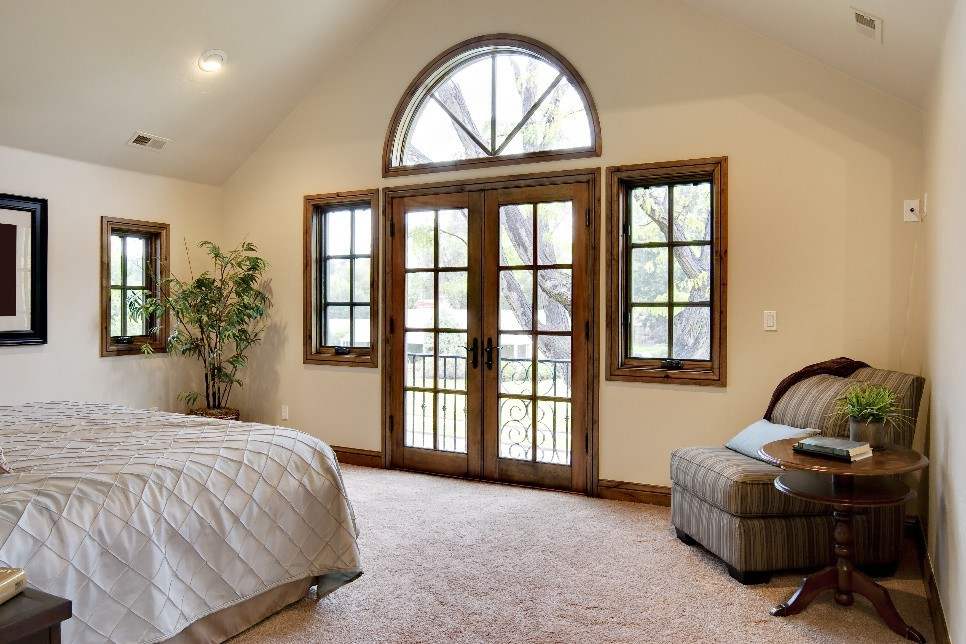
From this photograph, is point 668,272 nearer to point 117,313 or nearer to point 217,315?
point 217,315

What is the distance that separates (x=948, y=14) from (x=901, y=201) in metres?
1.33

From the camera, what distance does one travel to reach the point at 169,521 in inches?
89.0

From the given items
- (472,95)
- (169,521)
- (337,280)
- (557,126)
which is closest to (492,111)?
(472,95)

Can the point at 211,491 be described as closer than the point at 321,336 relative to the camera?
Yes

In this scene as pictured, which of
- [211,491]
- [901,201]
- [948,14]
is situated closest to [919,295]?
[901,201]

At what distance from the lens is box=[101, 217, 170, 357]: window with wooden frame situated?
16.6 ft

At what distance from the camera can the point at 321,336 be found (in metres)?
5.58

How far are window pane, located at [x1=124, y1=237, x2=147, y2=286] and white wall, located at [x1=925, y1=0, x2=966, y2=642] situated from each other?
5.13 m

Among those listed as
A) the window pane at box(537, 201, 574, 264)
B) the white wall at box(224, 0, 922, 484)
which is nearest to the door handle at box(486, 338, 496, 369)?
the window pane at box(537, 201, 574, 264)

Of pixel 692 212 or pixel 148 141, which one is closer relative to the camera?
pixel 692 212

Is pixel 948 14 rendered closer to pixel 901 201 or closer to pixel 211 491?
pixel 901 201

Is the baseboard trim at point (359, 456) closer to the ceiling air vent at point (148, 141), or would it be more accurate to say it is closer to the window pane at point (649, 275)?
the window pane at point (649, 275)

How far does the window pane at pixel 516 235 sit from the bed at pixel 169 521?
216 cm

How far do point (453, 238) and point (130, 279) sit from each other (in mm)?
2494
